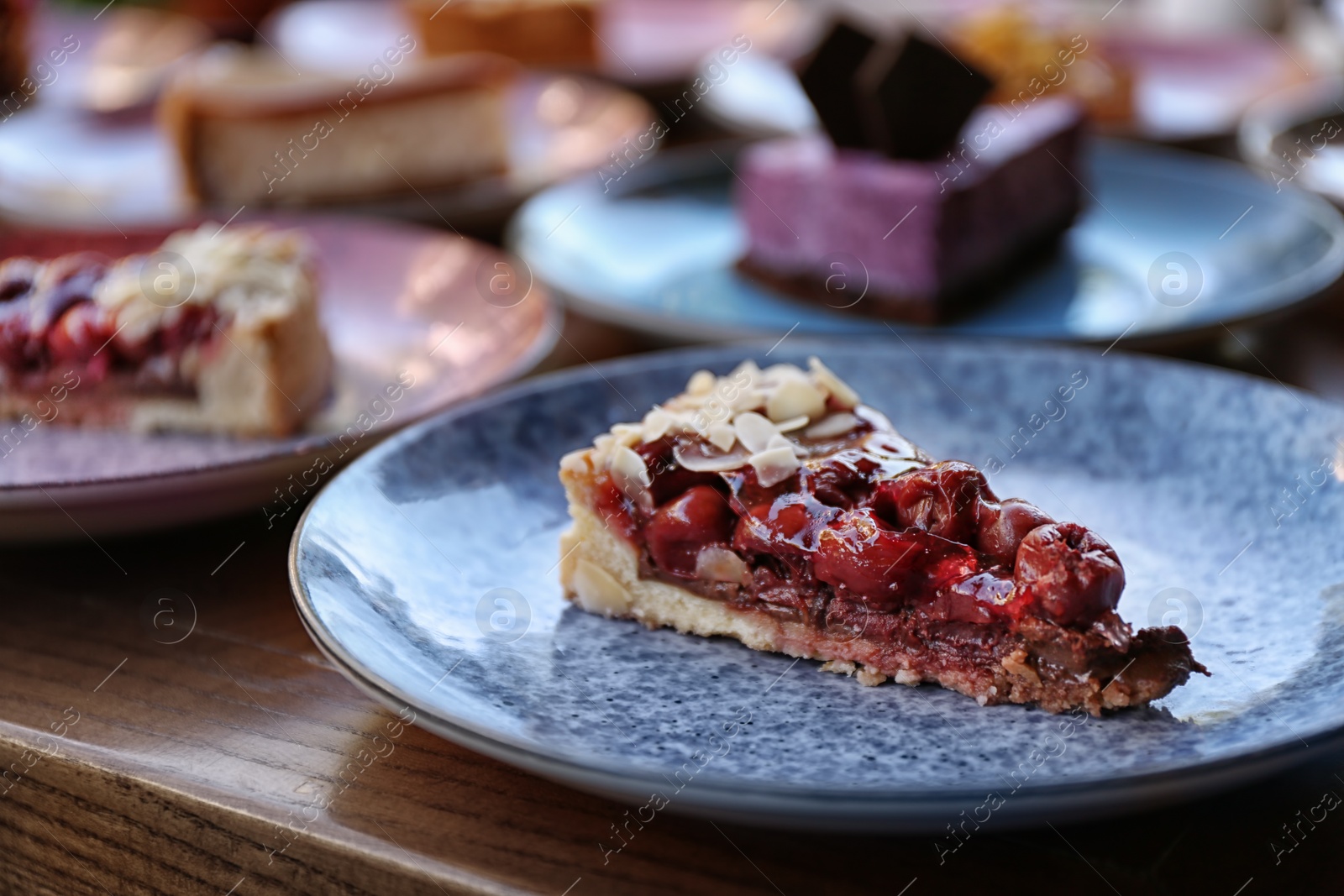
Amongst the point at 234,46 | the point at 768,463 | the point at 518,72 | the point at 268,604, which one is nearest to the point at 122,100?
the point at 234,46

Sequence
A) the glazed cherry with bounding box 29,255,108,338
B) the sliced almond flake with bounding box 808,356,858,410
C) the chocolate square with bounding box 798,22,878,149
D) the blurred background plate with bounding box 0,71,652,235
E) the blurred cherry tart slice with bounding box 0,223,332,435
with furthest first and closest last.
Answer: the blurred background plate with bounding box 0,71,652,235
the chocolate square with bounding box 798,22,878,149
the glazed cherry with bounding box 29,255,108,338
the blurred cherry tart slice with bounding box 0,223,332,435
the sliced almond flake with bounding box 808,356,858,410

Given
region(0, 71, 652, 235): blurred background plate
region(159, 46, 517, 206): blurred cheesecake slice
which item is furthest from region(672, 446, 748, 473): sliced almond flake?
region(159, 46, 517, 206): blurred cheesecake slice

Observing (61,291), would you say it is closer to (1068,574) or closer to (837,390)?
(837,390)

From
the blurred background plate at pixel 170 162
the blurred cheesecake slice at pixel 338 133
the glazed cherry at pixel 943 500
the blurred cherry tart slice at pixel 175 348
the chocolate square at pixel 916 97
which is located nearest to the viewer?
the glazed cherry at pixel 943 500

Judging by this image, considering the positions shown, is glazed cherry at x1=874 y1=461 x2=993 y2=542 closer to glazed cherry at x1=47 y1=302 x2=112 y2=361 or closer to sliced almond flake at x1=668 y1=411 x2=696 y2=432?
sliced almond flake at x1=668 y1=411 x2=696 y2=432

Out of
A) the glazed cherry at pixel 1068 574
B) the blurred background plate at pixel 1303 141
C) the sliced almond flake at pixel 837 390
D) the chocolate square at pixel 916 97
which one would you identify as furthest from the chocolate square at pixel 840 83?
the glazed cherry at pixel 1068 574

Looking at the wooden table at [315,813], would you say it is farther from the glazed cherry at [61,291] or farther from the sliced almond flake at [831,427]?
the glazed cherry at [61,291]

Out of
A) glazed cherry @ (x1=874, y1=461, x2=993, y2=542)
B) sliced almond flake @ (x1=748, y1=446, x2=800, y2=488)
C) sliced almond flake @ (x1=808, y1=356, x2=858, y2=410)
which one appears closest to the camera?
glazed cherry @ (x1=874, y1=461, x2=993, y2=542)
